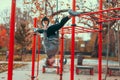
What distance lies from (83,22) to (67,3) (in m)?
1.28

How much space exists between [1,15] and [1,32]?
239cm

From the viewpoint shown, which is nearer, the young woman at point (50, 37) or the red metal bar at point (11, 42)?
the red metal bar at point (11, 42)

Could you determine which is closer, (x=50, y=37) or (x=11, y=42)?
(x=11, y=42)

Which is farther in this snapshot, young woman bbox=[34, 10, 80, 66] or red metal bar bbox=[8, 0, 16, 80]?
young woman bbox=[34, 10, 80, 66]

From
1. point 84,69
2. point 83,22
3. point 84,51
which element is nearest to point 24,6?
point 83,22

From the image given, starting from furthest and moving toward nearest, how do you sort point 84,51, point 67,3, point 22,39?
1. point 84,51
2. point 22,39
3. point 67,3

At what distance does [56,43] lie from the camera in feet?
19.2

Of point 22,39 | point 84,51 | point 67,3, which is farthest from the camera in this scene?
point 84,51

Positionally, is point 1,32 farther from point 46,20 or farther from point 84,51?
point 46,20

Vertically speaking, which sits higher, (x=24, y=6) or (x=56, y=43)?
(x=24, y=6)

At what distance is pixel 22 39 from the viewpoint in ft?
112

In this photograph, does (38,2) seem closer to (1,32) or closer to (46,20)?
(46,20)

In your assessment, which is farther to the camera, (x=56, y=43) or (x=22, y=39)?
(x=22, y=39)

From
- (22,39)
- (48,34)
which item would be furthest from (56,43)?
(22,39)
